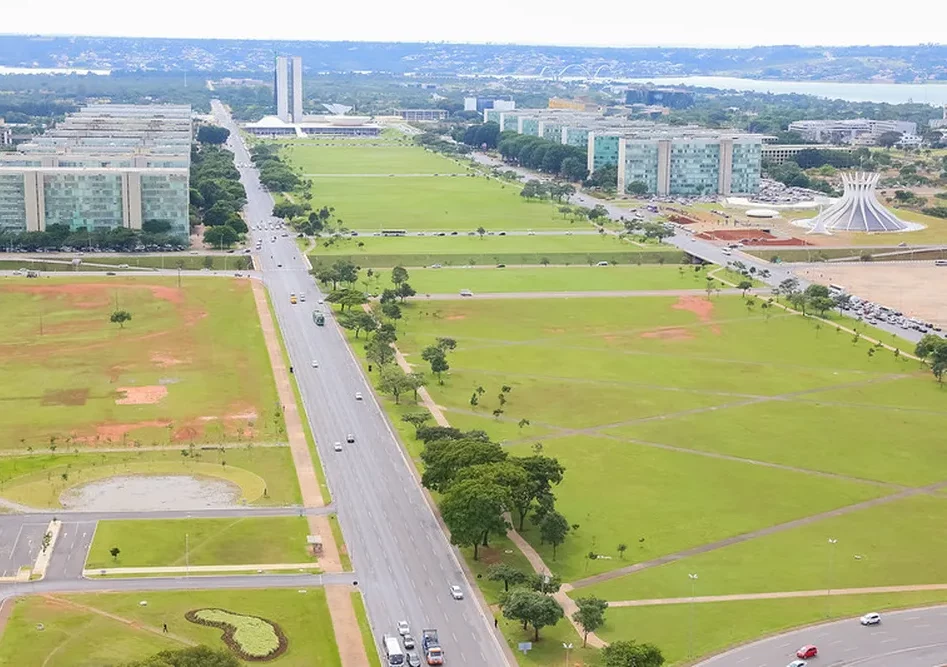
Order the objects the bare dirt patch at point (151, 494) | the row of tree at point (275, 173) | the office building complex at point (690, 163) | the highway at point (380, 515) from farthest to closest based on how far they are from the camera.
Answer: the office building complex at point (690, 163), the row of tree at point (275, 173), the bare dirt patch at point (151, 494), the highway at point (380, 515)

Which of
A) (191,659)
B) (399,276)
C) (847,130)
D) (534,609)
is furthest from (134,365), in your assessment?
(847,130)

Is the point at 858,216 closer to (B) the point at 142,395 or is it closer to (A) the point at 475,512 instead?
(B) the point at 142,395

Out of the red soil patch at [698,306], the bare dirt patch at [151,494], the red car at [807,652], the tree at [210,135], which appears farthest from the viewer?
the tree at [210,135]

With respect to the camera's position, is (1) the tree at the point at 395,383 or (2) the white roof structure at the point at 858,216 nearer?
(1) the tree at the point at 395,383

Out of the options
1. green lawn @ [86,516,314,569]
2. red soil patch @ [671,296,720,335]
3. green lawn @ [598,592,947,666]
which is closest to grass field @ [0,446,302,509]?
green lawn @ [86,516,314,569]

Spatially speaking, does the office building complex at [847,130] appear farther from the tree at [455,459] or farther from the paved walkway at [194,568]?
the paved walkway at [194,568]

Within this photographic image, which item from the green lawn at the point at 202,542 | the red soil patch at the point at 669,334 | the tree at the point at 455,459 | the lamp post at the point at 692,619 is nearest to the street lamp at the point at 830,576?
the lamp post at the point at 692,619

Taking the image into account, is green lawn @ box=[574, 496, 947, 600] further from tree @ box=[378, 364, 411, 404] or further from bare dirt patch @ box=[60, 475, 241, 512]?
tree @ box=[378, 364, 411, 404]
